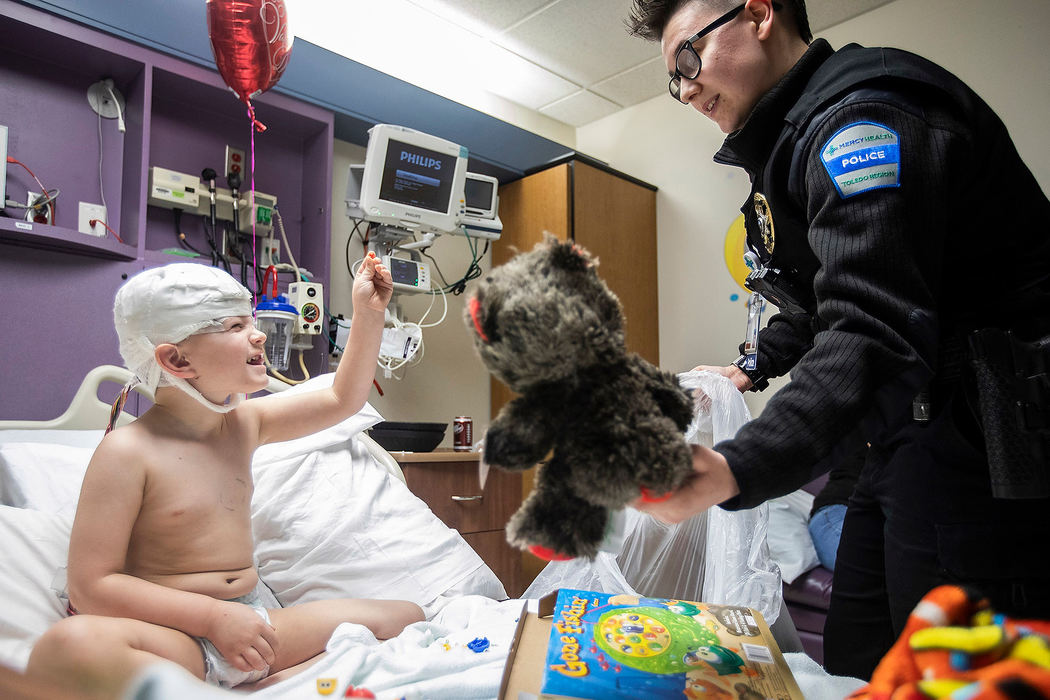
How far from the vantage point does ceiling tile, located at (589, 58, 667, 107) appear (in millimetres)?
3322

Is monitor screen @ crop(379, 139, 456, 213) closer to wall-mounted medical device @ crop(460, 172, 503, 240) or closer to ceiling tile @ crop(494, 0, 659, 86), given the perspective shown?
wall-mounted medical device @ crop(460, 172, 503, 240)

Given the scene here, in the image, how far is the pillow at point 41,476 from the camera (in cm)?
125

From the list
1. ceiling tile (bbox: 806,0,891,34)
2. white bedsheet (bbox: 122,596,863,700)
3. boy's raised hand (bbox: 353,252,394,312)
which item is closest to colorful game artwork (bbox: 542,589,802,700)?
white bedsheet (bbox: 122,596,863,700)

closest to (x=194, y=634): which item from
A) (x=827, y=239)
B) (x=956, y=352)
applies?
(x=827, y=239)

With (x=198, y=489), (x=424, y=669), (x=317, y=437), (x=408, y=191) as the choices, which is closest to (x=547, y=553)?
(x=424, y=669)

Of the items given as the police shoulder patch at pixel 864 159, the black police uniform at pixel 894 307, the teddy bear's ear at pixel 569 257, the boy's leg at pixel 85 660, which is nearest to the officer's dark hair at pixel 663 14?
the black police uniform at pixel 894 307

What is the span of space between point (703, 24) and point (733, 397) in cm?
71

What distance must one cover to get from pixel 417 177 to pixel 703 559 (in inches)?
75.1

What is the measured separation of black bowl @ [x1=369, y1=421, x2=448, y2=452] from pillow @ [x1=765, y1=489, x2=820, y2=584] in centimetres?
122

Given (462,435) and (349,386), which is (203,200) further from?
(349,386)

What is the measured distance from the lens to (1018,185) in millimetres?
765

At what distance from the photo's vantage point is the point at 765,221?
3.07 ft

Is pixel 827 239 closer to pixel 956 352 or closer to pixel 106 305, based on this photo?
pixel 956 352

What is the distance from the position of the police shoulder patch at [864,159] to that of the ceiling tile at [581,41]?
2476 mm
